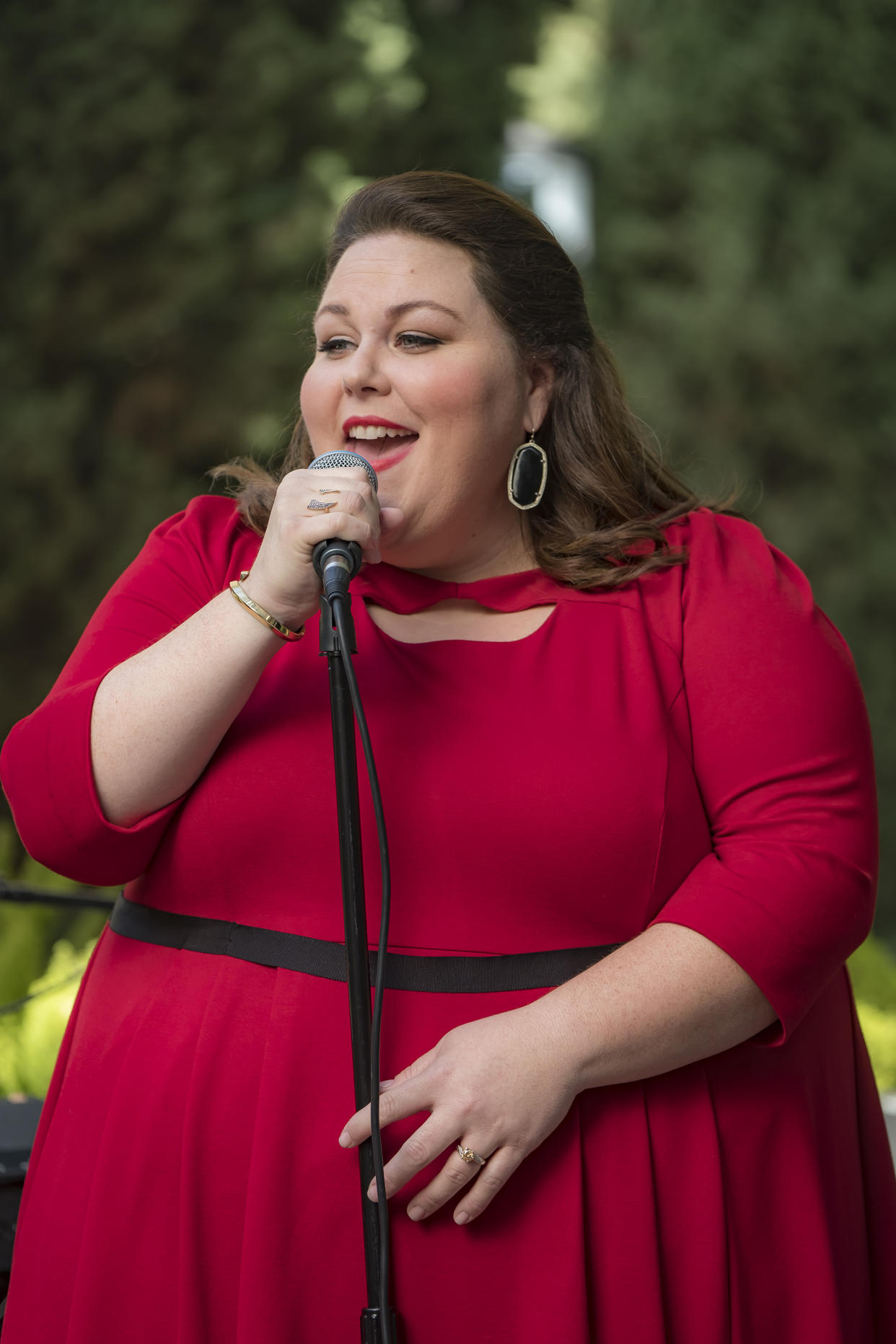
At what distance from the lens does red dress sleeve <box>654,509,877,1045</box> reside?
1.36 meters

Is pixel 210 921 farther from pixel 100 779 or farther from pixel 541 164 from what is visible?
pixel 541 164

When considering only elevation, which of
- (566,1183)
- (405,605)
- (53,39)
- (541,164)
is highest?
(541,164)

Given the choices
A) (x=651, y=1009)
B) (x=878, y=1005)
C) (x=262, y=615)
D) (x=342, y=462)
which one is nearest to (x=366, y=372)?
(x=342, y=462)

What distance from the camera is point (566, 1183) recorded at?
135 cm

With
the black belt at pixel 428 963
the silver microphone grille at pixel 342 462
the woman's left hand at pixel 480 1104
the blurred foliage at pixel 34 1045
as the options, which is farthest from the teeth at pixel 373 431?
the blurred foliage at pixel 34 1045

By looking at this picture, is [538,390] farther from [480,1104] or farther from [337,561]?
[480,1104]

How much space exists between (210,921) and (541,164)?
20.8 ft

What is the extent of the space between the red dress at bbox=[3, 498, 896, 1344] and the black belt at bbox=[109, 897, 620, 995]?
1 cm

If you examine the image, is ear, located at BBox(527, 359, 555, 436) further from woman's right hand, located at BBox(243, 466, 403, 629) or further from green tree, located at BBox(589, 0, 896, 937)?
green tree, located at BBox(589, 0, 896, 937)

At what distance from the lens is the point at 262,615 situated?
135cm

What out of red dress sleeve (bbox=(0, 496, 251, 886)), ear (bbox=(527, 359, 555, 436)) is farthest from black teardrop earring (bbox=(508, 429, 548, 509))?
red dress sleeve (bbox=(0, 496, 251, 886))

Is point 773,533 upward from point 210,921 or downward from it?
upward

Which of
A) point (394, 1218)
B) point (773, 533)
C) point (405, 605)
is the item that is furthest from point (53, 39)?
point (394, 1218)

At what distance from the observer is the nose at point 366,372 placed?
1551 millimetres
